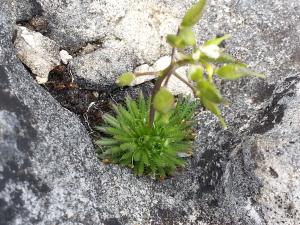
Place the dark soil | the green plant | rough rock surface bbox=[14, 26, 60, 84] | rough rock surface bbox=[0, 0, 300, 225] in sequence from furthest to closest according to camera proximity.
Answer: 1. the dark soil
2. rough rock surface bbox=[14, 26, 60, 84]
3. the green plant
4. rough rock surface bbox=[0, 0, 300, 225]

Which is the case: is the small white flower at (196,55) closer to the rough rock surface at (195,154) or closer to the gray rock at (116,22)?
the rough rock surface at (195,154)

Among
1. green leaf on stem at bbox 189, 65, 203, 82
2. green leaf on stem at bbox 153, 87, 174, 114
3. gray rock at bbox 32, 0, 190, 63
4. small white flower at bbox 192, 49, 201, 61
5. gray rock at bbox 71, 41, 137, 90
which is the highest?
small white flower at bbox 192, 49, 201, 61

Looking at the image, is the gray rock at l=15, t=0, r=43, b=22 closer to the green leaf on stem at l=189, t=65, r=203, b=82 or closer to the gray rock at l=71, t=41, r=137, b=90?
the gray rock at l=71, t=41, r=137, b=90

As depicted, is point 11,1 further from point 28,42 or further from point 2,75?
point 2,75

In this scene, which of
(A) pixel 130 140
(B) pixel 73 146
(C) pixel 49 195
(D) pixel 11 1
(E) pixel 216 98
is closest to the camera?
(E) pixel 216 98

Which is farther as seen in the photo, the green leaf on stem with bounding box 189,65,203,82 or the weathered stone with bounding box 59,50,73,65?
the weathered stone with bounding box 59,50,73,65

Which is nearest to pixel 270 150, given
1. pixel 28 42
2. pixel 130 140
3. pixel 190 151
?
pixel 190 151

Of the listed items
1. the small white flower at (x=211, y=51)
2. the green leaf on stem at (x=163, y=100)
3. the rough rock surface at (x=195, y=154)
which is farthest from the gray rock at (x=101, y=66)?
the small white flower at (x=211, y=51)

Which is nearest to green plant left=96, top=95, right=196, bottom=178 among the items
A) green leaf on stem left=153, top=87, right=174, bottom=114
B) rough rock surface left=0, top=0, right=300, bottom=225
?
rough rock surface left=0, top=0, right=300, bottom=225
